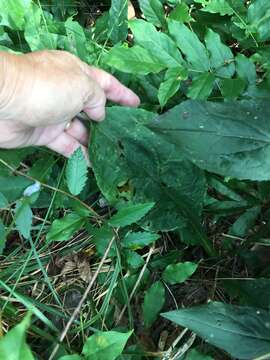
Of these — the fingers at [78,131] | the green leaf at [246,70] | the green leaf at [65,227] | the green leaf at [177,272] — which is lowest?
the green leaf at [177,272]

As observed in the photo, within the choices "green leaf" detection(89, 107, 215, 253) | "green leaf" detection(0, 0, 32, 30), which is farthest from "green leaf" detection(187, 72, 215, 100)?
"green leaf" detection(0, 0, 32, 30)

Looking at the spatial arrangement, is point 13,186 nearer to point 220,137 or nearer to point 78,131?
point 78,131

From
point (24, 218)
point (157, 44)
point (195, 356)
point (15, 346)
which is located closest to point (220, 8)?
point (157, 44)

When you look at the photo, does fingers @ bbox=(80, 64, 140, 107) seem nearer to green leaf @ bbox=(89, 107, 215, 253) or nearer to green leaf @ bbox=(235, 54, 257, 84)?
green leaf @ bbox=(89, 107, 215, 253)

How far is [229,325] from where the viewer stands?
85 centimetres

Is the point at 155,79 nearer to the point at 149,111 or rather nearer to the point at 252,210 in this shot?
the point at 149,111

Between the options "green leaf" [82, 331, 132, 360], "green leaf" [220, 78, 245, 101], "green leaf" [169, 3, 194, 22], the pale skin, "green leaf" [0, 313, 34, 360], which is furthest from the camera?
"green leaf" [169, 3, 194, 22]

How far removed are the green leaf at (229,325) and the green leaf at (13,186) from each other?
0.45m

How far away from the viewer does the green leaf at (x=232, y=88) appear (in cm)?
102

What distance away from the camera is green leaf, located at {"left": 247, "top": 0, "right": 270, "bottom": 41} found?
1097 millimetres

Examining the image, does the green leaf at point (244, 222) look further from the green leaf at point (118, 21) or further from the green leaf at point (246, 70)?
the green leaf at point (118, 21)

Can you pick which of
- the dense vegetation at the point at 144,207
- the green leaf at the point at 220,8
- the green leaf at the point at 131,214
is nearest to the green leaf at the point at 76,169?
the dense vegetation at the point at 144,207

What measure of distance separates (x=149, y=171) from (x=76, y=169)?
0.56 feet

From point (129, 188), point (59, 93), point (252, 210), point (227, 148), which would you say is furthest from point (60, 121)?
point (252, 210)
